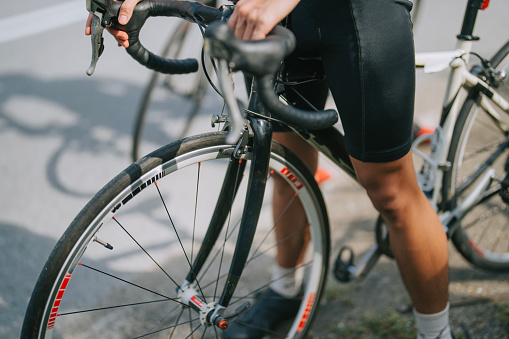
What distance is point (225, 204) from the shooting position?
5.19ft

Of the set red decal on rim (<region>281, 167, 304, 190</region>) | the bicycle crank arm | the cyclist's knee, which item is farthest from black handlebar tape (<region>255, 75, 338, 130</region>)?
the bicycle crank arm

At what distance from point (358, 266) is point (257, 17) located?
132 cm

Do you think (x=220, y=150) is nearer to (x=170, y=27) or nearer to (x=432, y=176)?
(x=432, y=176)

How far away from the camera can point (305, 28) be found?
137 cm

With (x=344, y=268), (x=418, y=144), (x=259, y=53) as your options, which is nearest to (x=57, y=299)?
(x=259, y=53)

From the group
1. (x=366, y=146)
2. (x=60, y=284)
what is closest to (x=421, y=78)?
(x=366, y=146)

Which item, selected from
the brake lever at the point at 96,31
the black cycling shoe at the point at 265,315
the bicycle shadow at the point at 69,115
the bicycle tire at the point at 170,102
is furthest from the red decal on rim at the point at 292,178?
the bicycle shadow at the point at 69,115

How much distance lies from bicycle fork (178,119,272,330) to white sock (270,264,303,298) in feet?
1.81

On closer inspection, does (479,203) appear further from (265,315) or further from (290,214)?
(265,315)

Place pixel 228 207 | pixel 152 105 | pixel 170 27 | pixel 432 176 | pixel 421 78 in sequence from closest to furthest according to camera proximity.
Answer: pixel 228 207, pixel 432 176, pixel 152 105, pixel 421 78, pixel 170 27

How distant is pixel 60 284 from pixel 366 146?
94cm

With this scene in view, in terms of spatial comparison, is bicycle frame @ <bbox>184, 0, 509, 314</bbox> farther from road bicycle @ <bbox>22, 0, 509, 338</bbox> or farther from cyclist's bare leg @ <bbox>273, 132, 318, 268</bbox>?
cyclist's bare leg @ <bbox>273, 132, 318, 268</bbox>

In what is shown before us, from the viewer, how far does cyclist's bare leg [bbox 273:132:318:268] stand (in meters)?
1.90

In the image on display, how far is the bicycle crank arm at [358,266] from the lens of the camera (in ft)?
6.77
